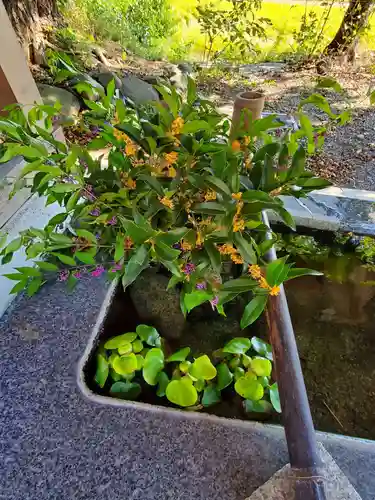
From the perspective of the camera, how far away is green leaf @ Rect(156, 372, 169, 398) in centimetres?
117

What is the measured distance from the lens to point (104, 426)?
1.04 m

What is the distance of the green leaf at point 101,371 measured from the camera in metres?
1.17

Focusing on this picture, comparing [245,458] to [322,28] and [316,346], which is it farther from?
[322,28]

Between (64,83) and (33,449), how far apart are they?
298 cm

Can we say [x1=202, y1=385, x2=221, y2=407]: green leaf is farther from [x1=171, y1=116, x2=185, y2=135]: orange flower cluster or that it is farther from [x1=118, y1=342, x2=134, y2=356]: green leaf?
[x1=171, y1=116, x2=185, y2=135]: orange flower cluster

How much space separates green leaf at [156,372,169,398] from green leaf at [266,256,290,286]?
0.55 meters

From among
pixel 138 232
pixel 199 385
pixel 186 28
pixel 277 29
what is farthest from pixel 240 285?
pixel 186 28

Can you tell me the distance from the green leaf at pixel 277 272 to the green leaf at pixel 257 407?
53 cm

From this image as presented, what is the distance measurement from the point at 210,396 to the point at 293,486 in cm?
39

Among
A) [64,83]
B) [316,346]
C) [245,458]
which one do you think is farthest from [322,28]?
[245,458]

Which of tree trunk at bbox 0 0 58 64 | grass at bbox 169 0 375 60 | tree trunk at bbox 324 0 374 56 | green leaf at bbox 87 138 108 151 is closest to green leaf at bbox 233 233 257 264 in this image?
green leaf at bbox 87 138 108 151

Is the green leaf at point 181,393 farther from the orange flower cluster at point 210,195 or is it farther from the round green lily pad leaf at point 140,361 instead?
the orange flower cluster at point 210,195

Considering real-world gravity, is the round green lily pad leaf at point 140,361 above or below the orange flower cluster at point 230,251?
below

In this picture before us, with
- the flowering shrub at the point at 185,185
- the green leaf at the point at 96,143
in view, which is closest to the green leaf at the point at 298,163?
the flowering shrub at the point at 185,185
